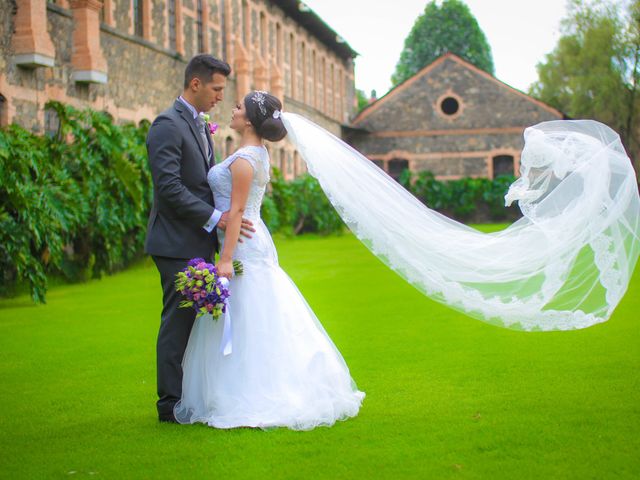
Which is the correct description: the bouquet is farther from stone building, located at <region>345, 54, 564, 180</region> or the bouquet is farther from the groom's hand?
stone building, located at <region>345, 54, 564, 180</region>

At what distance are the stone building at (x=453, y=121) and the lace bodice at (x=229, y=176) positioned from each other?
37.6 m

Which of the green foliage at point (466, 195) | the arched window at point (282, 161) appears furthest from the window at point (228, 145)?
the green foliage at point (466, 195)

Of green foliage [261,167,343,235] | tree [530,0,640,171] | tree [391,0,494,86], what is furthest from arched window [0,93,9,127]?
tree [391,0,494,86]

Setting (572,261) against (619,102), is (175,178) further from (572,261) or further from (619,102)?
(619,102)

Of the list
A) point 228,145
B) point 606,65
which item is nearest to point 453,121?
point 606,65

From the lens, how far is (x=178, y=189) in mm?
5266

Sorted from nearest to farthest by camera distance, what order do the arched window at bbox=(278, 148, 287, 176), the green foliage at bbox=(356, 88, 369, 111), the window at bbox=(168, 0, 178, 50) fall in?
the window at bbox=(168, 0, 178, 50), the arched window at bbox=(278, 148, 287, 176), the green foliage at bbox=(356, 88, 369, 111)

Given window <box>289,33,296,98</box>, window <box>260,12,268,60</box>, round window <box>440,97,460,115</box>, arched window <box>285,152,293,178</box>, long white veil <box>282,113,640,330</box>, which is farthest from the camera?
round window <box>440,97,460,115</box>

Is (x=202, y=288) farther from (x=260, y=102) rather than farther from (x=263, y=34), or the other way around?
(x=263, y=34)

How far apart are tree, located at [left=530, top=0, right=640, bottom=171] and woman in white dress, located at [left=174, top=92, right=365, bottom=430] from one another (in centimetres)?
4094

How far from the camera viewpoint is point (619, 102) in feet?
142

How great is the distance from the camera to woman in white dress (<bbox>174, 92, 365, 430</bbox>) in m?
5.36

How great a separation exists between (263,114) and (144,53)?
16350mm

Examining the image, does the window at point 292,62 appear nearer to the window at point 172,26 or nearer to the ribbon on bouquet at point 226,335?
the window at point 172,26
